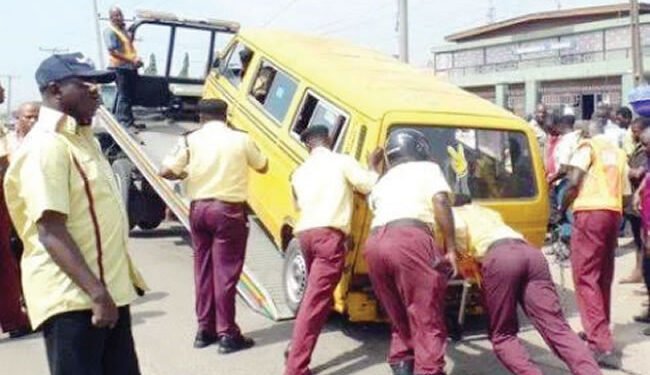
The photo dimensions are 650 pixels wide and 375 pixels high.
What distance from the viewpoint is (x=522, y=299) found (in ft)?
15.2

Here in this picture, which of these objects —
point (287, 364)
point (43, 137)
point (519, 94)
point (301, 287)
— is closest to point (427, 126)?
point (301, 287)

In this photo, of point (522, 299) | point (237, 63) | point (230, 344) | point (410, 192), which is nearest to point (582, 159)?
point (522, 299)

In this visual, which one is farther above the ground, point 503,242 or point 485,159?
point 485,159

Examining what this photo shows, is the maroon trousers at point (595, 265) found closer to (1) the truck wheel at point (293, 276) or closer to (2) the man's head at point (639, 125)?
(2) the man's head at point (639, 125)

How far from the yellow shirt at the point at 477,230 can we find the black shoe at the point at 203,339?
213 cm

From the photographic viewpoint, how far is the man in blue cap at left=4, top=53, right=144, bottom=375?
3.00 metres

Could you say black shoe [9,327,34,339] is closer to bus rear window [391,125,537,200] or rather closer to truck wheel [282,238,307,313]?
truck wheel [282,238,307,313]

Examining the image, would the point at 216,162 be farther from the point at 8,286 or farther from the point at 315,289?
the point at 8,286

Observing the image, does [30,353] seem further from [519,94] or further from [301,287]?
[519,94]

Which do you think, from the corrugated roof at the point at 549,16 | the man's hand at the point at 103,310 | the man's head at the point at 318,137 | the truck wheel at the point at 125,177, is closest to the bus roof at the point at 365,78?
the man's head at the point at 318,137

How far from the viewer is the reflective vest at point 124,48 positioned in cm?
1016

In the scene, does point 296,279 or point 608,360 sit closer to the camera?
point 608,360

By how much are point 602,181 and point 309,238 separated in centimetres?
222

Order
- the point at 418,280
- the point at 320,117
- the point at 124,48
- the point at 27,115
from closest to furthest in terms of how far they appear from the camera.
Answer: the point at 418,280
the point at 320,117
the point at 27,115
the point at 124,48
